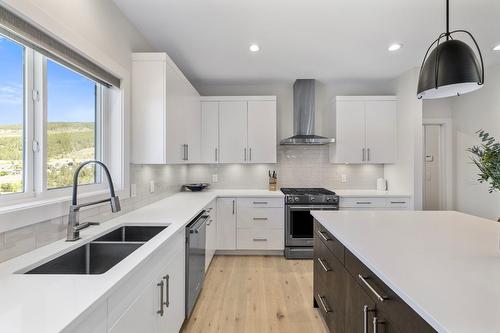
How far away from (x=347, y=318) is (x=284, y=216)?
219 cm

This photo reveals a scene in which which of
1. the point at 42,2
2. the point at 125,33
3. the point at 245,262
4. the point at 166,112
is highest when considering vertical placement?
the point at 125,33

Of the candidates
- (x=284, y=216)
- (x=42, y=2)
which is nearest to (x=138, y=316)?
(x=42, y=2)

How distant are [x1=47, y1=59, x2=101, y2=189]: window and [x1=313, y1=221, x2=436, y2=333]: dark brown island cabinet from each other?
189cm

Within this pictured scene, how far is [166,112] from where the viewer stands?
250 cm

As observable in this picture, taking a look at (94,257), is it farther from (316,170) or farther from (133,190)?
(316,170)

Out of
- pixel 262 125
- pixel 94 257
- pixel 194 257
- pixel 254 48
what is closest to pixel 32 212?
pixel 94 257

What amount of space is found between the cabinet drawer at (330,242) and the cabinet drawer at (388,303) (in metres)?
0.18

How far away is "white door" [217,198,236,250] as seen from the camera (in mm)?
3752

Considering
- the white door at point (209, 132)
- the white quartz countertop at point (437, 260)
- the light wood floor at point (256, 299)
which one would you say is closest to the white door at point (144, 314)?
the light wood floor at point (256, 299)

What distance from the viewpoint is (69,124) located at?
1.87 metres

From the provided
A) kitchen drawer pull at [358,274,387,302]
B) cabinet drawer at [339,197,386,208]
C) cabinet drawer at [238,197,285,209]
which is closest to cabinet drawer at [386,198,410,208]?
cabinet drawer at [339,197,386,208]

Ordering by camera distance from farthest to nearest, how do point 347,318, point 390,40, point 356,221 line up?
point 390,40
point 356,221
point 347,318

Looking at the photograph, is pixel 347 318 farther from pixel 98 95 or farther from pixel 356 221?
pixel 98 95

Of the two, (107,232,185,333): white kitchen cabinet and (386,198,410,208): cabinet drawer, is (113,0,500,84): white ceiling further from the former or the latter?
(107,232,185,333): white kitchen cabinet
